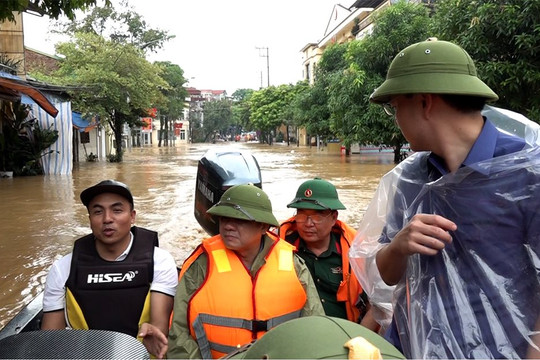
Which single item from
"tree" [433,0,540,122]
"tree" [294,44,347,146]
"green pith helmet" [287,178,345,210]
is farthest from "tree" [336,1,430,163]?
"green pith helmet" [287,178,345,210]

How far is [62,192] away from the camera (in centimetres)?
1211

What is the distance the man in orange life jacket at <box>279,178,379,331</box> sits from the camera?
2455mm

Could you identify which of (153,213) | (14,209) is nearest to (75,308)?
(153,213)

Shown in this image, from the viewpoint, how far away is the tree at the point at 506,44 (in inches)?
256

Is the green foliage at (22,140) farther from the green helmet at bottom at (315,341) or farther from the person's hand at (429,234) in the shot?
the green helmet at bottom at (315,341)

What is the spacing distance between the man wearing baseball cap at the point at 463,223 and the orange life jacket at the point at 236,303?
0.71 meters

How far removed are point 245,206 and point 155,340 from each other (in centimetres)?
67

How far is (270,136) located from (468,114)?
57235 mm

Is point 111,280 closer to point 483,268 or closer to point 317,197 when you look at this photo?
point 317,197

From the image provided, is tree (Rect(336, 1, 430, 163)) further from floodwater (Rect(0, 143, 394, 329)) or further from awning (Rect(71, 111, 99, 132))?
awning (Rect(71, 111, 99, 132))

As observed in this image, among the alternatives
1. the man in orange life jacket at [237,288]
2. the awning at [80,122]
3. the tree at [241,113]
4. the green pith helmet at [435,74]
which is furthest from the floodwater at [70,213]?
the tree at [241,113]

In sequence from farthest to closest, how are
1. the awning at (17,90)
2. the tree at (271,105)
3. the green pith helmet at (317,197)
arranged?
the tree at (271,105), the awning at (17,90), the green pith helmet at (317,197)

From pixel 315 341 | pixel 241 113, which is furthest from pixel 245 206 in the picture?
pixel 241 113

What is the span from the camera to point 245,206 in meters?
2.22
